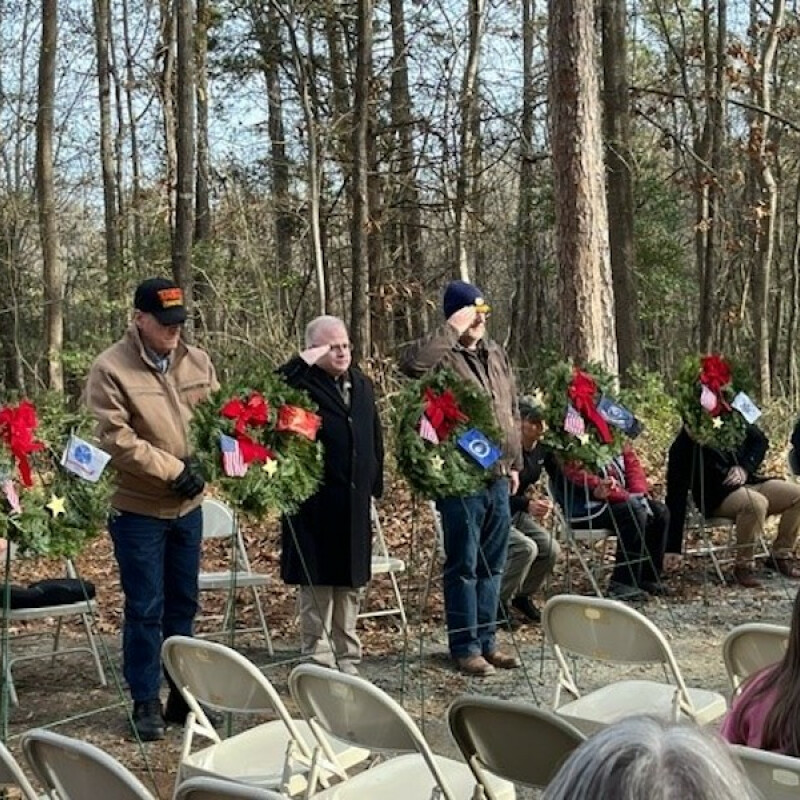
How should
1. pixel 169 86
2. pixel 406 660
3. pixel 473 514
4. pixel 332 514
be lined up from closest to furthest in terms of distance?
pixel 332 514
pixel 473 514
pixel 406 660
pixel 169 86

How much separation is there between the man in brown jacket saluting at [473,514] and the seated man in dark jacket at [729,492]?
1.85m

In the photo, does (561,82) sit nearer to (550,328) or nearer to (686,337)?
(550,328)

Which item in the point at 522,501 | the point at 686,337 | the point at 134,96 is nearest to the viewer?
the point at 522,501

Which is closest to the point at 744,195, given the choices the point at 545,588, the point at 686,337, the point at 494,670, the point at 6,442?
the point at 686,337

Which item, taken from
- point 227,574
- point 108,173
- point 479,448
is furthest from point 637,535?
point 108,173

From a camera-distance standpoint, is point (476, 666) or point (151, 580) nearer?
point (151, 580)

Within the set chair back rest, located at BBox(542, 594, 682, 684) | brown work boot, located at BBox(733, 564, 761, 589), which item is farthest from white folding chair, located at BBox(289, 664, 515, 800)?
brown work boot, located at BBox(733, 564, 761, 589)

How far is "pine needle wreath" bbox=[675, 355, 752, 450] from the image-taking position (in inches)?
274

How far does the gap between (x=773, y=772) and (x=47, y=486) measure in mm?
2986

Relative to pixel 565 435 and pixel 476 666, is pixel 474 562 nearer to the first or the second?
pixel 476 666

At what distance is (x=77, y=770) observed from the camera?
104 inches

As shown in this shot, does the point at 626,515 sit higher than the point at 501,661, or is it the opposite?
the point at 626,515

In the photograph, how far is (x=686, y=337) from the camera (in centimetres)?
2641

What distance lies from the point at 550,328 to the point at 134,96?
914 centimetres
